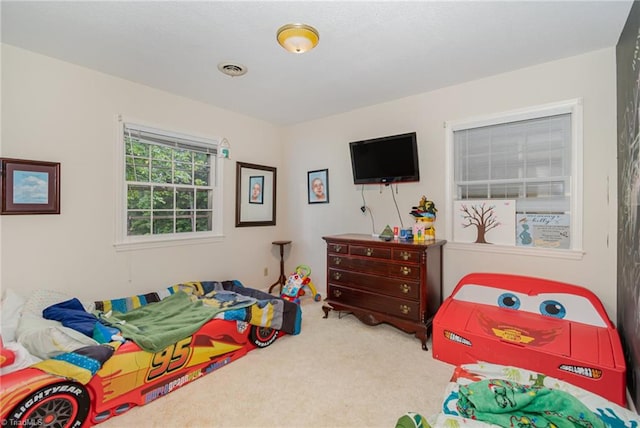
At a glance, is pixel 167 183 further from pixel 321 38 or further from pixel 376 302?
pixel 376 302

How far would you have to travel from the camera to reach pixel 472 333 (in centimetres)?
230

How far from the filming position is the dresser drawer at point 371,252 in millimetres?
2943

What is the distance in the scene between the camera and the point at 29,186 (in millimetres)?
2389

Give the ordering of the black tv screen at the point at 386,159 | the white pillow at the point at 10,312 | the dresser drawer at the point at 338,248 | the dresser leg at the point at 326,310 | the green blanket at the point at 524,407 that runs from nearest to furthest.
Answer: the green blanket at the point at 524,407 < the white pillow at the point at 10,312 < the black tv screen at the point at 386,159 < the dresser drawer at the point at 338,248 < the dresser leg at the point at 326,310

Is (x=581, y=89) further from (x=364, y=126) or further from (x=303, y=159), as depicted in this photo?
(x=303, y=159)

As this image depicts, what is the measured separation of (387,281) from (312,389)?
1.26m

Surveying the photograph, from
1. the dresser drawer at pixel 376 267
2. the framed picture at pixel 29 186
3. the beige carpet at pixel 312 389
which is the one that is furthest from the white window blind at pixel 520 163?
the framed picture at pixel 29 186

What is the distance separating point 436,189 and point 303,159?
2.01 metres

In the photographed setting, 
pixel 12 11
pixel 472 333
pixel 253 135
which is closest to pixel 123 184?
pixel 12 11

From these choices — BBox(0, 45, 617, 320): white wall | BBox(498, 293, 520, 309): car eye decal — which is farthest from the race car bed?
BBox(498, 293, 520, 309): car eye decal

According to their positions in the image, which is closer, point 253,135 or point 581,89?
point 581,89

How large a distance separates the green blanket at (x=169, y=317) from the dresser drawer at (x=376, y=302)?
3.23 ft

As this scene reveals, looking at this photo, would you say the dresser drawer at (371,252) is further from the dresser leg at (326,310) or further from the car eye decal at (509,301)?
the car eye decal at (509,301)

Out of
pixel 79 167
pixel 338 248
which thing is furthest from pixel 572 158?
pixel 79 167
